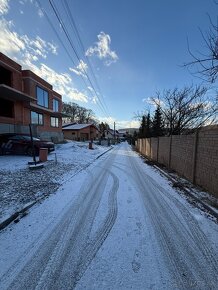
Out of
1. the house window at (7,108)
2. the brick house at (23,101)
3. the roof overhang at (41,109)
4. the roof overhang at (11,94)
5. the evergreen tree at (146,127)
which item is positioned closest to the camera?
the roof overhang at (11,94)

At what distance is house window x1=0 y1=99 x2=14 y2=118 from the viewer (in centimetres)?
2106

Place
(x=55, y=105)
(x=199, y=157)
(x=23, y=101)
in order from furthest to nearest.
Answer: (x=55, y=105), (x=23, y=101), (x=199, y=157)

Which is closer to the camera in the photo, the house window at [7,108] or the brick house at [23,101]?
the brick house at [23,101]

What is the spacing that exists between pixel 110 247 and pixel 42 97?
1005 inches

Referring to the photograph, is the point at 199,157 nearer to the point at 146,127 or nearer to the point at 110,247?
the point at 110,247

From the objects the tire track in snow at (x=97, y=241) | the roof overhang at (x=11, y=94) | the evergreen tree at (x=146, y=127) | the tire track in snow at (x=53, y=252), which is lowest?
the tire track in snow at (x=53, y=252)

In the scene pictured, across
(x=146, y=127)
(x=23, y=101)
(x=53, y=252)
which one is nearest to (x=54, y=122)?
(x=23, y=101)

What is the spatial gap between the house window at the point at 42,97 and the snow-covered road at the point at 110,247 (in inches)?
857

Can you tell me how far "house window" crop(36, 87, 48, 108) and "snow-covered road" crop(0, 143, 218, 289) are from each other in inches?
857

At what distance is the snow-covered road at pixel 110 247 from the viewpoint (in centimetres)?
266

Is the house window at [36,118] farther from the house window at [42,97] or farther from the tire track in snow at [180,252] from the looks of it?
the tire track in snow at [180,252]

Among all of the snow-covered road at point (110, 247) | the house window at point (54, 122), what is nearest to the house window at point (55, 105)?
the house window at point (54, 122)

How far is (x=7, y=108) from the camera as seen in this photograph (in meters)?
21.7

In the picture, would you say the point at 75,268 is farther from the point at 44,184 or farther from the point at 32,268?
the point at 44,184
